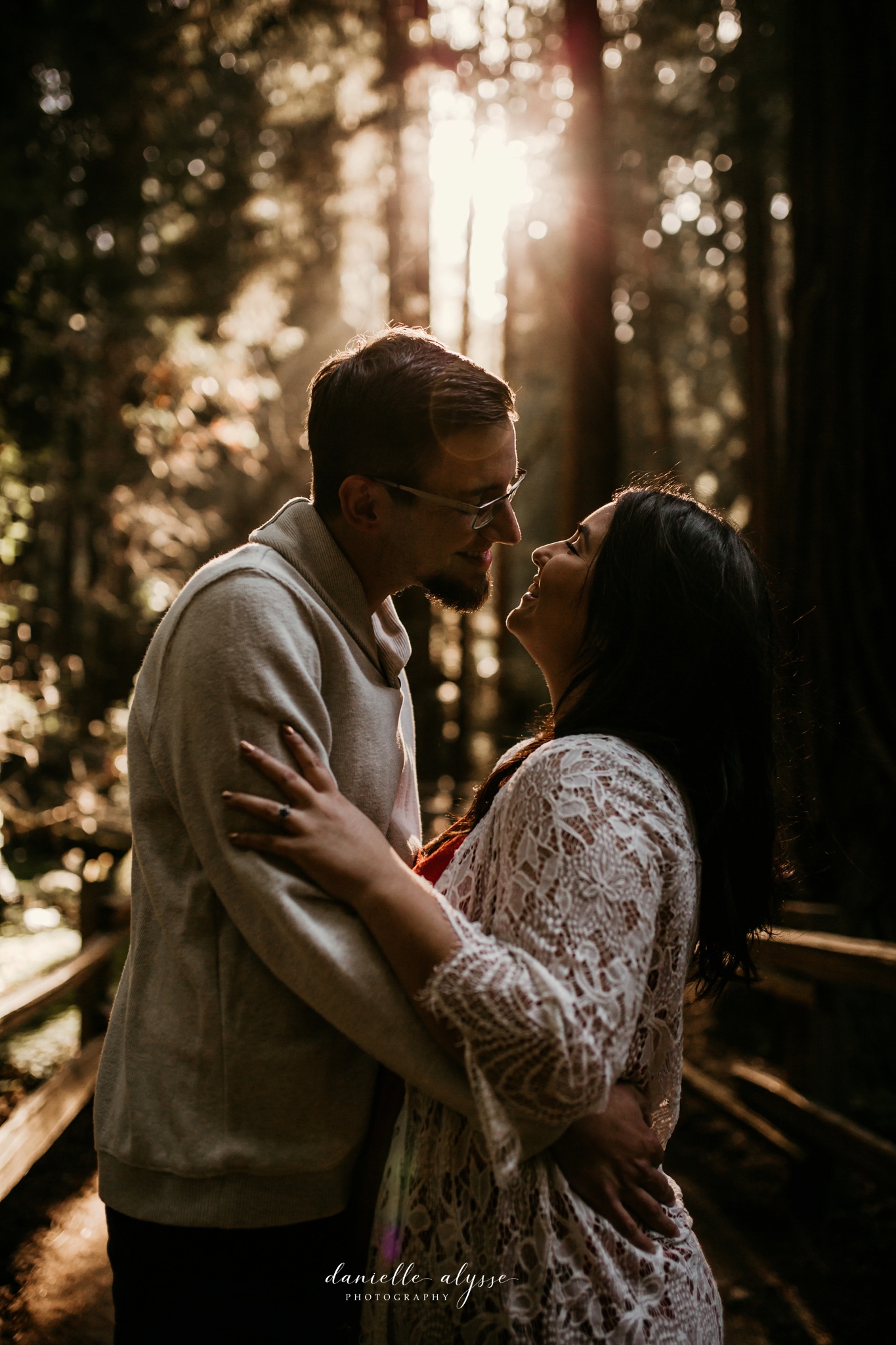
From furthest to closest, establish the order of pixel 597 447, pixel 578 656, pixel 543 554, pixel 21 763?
1. pixel 597 447
2. pixel 21 763
3. pixel 543 554
4. pixel 578 656

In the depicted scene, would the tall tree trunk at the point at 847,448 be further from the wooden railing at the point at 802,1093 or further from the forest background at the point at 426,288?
the wooden railing at the point at 802,1093

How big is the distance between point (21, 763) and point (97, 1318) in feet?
13.7

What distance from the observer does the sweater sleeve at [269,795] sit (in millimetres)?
1520

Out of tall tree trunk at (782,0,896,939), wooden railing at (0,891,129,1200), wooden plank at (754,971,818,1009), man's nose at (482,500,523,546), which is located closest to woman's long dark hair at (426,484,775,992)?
man's nose at (482,500,523,546)

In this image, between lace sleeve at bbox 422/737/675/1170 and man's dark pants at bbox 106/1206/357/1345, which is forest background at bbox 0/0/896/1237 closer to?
lace sleeve at bbox 422/737/675/1170

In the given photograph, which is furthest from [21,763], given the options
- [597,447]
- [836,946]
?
[836,946]

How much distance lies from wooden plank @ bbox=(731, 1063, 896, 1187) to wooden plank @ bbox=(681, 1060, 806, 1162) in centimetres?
23

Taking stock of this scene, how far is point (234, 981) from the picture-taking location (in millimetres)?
1610

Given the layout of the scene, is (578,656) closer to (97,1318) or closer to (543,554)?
(543,554)

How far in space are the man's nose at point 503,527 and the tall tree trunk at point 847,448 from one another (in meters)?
3.16

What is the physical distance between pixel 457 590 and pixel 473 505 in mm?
238

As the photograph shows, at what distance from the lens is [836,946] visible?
4230mm

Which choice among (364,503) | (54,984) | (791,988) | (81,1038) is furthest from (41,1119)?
(791,988)

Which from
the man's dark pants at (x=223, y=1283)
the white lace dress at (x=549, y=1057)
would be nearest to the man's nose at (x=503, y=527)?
the white lace dress at (x=549, y=1057)
